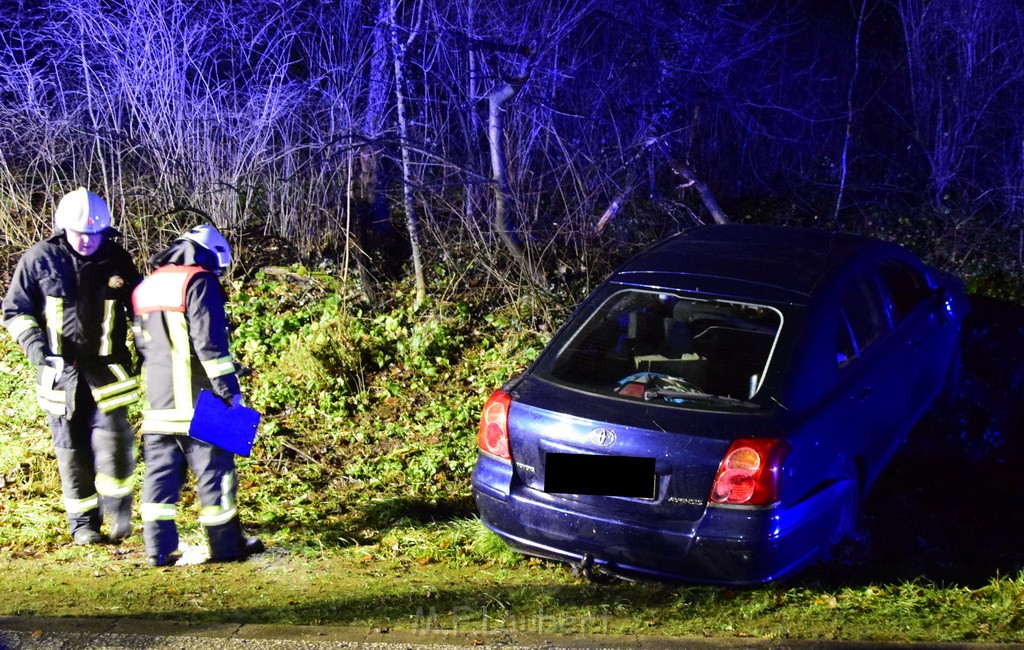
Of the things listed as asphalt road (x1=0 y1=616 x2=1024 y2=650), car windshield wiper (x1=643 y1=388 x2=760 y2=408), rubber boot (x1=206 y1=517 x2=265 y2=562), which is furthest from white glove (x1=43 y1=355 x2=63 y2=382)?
car windshield wiper (x1=643 y1=388 x2=760 y2=408)

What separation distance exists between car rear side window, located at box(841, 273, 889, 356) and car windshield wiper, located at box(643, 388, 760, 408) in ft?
3.02

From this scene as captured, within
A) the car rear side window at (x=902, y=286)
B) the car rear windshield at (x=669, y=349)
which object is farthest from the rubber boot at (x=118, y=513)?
the car rear side window at (x=902, y=286)

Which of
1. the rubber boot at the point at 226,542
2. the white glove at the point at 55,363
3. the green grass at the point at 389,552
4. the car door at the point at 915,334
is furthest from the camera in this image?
the car door at the point at 915,334

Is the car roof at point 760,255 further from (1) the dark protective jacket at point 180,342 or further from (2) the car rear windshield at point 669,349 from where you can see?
(1) the dark protective jacket at point 180,342

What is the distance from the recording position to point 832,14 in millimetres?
14805

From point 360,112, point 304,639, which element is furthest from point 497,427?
point 360,112

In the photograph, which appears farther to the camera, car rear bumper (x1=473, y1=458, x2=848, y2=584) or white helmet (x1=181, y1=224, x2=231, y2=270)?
white helmet (x1=181, y1=224, x2=231, y2=270)

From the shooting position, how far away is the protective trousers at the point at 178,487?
451cm

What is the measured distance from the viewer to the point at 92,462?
5.02m

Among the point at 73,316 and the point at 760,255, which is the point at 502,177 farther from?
the point at 73,316

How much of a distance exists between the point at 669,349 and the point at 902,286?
1929mm

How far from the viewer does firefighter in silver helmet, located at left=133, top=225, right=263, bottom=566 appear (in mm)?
4391

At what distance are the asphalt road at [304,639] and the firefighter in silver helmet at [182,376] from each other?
0.78 metres

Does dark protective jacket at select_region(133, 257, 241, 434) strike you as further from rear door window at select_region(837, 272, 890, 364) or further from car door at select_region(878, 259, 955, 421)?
car door at select_region(878, 259, 955, 421)
